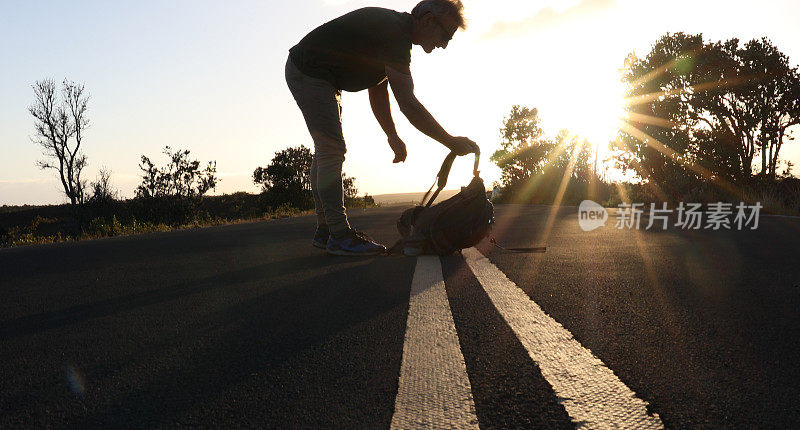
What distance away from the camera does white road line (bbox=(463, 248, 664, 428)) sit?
112 cm

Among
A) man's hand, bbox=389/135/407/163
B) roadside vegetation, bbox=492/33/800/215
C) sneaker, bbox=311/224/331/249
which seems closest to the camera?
sneaker, bbox=311/224/331/249

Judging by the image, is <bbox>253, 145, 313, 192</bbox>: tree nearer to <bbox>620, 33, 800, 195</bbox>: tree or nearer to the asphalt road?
<bbox>620, 33, 800, 195</bbox>: tree

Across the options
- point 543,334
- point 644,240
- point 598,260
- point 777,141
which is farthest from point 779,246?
point 777,141

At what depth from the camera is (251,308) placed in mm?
2385

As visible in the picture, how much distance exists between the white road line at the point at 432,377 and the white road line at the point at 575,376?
0.73ft

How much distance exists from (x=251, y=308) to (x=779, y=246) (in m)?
4.76

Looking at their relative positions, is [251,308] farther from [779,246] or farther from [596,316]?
[779,246]

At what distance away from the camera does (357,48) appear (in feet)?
13.2

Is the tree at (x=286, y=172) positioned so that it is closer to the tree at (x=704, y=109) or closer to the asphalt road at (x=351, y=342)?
the tree at (x=704, y=109)

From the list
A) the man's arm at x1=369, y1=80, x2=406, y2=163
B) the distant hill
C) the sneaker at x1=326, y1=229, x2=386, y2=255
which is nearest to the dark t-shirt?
the man's arm at x1=369, y1=80, x2=406, y2=163

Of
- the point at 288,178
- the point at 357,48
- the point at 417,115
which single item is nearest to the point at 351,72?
the point at 357,48

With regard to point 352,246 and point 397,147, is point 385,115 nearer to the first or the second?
point 397,147

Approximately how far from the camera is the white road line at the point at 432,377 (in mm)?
1136

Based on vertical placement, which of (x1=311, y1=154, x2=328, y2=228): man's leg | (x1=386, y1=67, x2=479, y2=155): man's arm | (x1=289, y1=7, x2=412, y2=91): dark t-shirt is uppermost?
(x1=289, y1=7, x2=412, y2=91): dark t-shirt
